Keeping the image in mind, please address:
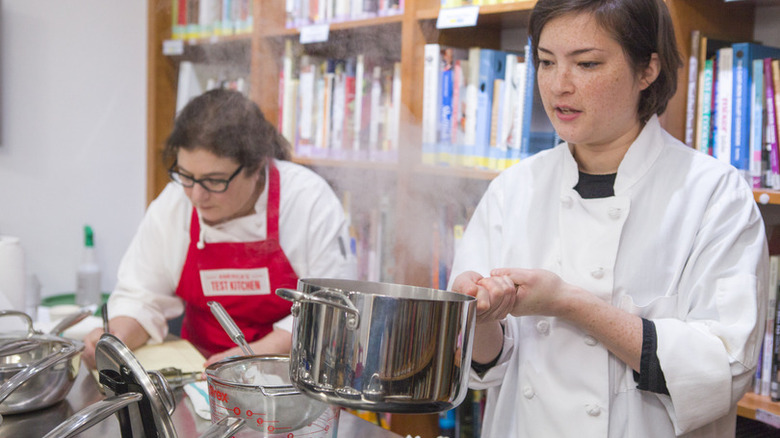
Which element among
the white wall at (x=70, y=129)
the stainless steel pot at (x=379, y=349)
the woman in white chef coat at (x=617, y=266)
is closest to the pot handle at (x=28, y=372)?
the stainless steel pot at (x=379, y=349)

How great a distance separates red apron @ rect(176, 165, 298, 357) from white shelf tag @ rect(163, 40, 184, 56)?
126cm

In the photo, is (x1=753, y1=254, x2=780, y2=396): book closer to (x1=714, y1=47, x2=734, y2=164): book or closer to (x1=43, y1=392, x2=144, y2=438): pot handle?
(x1=714, y1=47, x2=734, y2=164): book

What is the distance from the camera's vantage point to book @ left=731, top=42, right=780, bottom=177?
1.61 metres

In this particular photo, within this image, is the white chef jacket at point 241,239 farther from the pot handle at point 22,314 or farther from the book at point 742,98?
the book at point 742,98

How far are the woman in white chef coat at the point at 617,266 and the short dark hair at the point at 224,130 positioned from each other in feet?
2.43

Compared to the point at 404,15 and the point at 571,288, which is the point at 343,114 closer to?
the point at 404,15

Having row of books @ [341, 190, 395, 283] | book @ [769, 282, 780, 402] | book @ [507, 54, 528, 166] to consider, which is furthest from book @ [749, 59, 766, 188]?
row of books @ [341, 190, 395, 283]

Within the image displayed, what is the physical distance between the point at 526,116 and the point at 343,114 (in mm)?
703

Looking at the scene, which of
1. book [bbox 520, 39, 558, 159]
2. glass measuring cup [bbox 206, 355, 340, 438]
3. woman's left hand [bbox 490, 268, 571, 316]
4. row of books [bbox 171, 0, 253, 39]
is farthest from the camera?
row of books [bbox 171, 0, 253, 39]

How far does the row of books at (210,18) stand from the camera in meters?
2.64

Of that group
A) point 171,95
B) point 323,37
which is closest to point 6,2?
point 171,95

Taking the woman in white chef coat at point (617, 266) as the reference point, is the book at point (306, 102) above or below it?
above

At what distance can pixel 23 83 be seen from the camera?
284 centimetres

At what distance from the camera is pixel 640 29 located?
47.3 inches
